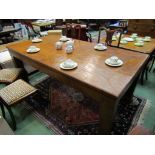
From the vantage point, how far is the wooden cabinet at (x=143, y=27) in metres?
3.46

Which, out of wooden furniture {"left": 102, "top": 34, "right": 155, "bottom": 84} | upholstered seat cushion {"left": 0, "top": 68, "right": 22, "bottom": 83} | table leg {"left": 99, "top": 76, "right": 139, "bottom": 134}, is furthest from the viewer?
wooden furniture {"left": 102, "top": 34, "right": 155, "bottom": 84}

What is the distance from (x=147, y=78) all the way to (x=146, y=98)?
69cm

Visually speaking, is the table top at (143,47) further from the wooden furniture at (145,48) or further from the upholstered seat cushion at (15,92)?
the upholstered seat cushion at (15,92)

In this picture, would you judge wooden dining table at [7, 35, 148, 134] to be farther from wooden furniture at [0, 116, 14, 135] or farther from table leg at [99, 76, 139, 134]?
wooden furniture at [0, 116, 14, 135]

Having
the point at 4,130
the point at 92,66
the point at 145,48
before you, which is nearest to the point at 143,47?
the point at 145,48

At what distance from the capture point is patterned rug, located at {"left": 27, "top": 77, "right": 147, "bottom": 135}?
5.63ft

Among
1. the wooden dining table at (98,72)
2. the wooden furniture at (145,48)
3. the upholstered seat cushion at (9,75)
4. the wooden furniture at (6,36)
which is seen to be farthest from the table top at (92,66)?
the wooden furniture at (6,36)

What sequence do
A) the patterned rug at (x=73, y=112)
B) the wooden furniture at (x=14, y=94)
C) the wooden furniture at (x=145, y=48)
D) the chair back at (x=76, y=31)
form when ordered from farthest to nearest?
the chair back at (x=76, y=31)
the wooden furniture at (x=145, y=48)
the patterned rug at (x=73, y=112)
the wooden furniture at (x=14, y=94)

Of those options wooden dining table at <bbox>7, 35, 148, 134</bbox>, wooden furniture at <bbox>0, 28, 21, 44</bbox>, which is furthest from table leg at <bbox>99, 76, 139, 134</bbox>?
wooden furniture at <bbox>0, 28, 21, 44</bbox>

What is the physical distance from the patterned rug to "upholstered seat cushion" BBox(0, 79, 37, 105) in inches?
16.9

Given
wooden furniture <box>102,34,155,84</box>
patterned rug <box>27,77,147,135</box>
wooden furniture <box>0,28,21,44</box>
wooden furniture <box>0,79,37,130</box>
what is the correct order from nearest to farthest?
1. wooden furniture <box>0,79,37,130</box>
2. patterned rug <box>27,77,147,135</box>
3. wooden furniture <box>102,34,155,84</box>
4. wooden furniture <box>0,28,21,44</box>

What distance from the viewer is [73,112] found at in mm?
1954
